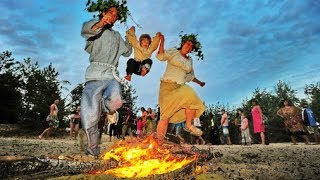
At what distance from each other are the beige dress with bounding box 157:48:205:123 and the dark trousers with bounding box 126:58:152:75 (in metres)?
0.68

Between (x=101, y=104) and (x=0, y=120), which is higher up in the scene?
(x=0, y=120)

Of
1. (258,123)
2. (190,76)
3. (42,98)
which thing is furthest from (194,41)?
(42,98)

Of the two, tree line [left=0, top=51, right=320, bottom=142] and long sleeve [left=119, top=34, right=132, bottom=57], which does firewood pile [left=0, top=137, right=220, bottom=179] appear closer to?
long sleeve [left=119, top=34, right=132, bottom=57]

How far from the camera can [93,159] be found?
13.4ft

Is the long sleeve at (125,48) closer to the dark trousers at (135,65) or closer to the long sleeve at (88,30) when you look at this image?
the dark trousers at (135,65)

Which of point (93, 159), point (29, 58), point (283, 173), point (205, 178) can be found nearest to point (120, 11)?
point (93, 159)

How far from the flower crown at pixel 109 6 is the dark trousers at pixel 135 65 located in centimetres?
76

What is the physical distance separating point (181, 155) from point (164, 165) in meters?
0.52

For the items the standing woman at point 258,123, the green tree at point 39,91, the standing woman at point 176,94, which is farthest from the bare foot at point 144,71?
the green tree at point 39,91

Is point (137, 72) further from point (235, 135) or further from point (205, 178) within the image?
point (235, 135)

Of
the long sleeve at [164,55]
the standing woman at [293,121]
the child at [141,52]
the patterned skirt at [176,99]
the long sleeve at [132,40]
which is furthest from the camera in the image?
the standing woman at [293,121]

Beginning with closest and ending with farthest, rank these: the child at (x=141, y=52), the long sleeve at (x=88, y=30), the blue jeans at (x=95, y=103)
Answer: the blue jeans at (x=95, y=103) → the long sleeve at (x=88, y=30) → the child at (x=141, y=52)

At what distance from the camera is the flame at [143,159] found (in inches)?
146

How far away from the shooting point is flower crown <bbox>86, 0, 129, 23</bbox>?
517 centimetres
